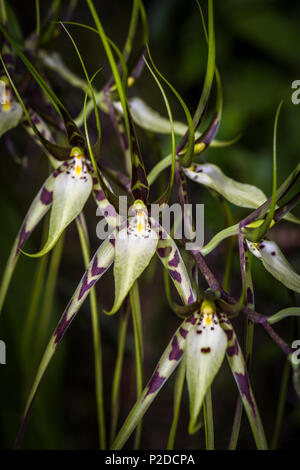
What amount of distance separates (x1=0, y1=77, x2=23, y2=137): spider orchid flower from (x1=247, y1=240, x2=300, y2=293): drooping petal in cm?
30

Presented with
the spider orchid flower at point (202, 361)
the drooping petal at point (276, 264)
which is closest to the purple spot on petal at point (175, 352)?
the spider orchid flower at point (202, 361)

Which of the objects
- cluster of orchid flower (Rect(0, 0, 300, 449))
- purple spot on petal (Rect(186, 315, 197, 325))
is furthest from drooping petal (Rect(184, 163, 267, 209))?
purple spot on petal (Rect(186, 315, 197, 325))

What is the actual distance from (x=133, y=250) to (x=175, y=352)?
109mm

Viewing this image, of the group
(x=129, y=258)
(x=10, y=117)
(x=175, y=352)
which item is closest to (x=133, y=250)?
(x=129, y=258)

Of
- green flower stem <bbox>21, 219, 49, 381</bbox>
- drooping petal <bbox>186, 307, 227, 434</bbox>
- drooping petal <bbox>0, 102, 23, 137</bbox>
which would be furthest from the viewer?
green flower stem <bbox>21, 219, 49, 381</bbox>

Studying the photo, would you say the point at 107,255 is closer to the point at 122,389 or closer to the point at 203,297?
the point at 203,297

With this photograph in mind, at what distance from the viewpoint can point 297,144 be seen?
3.99 ft

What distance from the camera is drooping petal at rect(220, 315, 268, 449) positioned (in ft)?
1.42

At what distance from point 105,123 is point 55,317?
0.65 meters

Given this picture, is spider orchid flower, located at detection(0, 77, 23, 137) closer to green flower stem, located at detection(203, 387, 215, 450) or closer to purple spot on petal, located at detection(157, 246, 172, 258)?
purple spot on petal, located at detection(157, 246, 172, 258)

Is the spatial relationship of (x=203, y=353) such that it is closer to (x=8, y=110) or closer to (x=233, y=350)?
(x=233, y=350)

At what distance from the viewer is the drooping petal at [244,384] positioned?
0.43 meters

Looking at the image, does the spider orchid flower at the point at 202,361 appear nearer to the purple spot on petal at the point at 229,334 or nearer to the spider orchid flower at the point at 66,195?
the purple spot on petal at the point at 229,334
